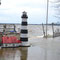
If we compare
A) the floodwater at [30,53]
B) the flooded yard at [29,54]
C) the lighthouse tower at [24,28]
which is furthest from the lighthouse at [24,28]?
the flooded yard at [29,54]

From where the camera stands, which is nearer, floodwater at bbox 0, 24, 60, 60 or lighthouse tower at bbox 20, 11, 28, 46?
floodwater at bbox 0, 24, 60, 60

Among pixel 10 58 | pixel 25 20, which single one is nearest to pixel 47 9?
pixel 25 20

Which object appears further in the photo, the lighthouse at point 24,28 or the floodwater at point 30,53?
the lighthouse at point 24,28

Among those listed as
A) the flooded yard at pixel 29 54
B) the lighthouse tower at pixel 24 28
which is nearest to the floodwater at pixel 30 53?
the flooded yard at pixel 29 54

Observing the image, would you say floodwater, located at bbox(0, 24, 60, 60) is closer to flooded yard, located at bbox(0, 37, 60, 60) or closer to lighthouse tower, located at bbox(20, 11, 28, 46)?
flooded yard, located at bbox(0, 37, 60, 60)

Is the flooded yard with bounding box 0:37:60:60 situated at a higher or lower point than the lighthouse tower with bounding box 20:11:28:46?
lower

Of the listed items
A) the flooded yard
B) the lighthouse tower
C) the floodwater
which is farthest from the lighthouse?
the flooded yard

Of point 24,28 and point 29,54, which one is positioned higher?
point 24,28

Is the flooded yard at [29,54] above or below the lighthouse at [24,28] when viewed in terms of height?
below

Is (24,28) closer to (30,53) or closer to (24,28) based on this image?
(24,28)

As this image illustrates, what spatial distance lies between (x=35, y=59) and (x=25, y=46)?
119 inches

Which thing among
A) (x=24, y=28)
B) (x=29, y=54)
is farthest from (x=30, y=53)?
(x=24, y=28)

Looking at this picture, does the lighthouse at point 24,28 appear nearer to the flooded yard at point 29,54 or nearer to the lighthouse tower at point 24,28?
the lighthouse tower at point 24,28

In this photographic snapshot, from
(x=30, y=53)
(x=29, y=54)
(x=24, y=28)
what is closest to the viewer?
(x=29, y=54)
